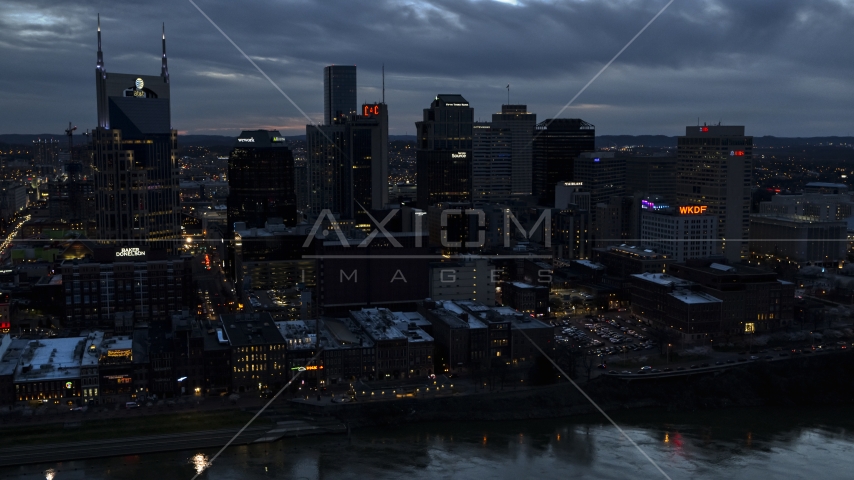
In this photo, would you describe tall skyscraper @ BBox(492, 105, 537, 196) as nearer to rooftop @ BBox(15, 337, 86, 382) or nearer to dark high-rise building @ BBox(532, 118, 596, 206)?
dark high-rise building @ BBox(532, 118, 596, 206)

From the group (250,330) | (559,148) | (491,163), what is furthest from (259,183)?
(250,330)

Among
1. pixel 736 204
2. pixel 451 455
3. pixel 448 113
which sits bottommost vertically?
pixel 451 455

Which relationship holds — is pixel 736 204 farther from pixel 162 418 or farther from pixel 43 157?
pixel 43 157

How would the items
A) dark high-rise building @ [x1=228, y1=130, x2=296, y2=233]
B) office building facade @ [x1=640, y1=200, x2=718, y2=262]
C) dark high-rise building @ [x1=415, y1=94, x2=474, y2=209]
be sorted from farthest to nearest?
dark high-rise building @ [x1=415, y1=94, x2=474, y2=209] → dark high-rise building @ [x1=228, y1=130, x2=296, y2=233] → office building facade @ [x1=640, y1=200, x2=718, y2=262]

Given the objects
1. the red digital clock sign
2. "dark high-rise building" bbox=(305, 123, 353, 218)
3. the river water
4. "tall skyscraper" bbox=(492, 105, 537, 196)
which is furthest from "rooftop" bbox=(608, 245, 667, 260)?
"tall skyscraper" bbox=(492, 105, 537, 196)

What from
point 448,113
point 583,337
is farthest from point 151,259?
point 448,113

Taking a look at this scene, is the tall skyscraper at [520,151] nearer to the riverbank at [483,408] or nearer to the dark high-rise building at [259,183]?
the dark high-rise building at [259,183]
